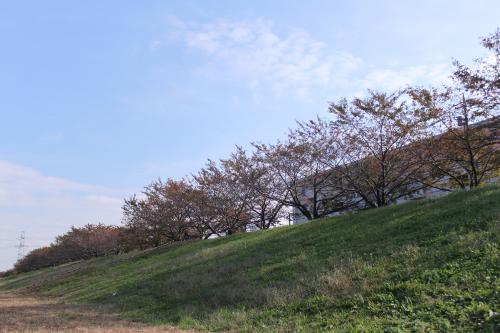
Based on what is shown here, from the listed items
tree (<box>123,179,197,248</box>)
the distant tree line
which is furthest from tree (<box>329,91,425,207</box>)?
tree (<box>123,179,197,248</box>)

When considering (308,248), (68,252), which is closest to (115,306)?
(308,248)

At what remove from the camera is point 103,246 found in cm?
5356

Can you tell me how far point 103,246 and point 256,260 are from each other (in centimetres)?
4318

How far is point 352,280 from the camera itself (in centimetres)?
951

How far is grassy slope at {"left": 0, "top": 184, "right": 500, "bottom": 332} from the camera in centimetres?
733

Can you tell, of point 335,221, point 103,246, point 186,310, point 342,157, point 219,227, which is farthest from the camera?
point 103,246

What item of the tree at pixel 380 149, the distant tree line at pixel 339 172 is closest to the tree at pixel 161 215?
the distant tree line at pixel 339 172

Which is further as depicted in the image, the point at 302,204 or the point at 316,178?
the point at 302,204

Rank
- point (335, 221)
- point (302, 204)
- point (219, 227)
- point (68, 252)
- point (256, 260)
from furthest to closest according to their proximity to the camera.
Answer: point (68, 252)
point (219, 227)
point (302, 204)
point (335, 221)
point (256, 260)

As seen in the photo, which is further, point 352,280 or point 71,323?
point 71,323

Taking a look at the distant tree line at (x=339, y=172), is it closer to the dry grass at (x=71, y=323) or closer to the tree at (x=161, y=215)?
the tree at (x=161, y=215)

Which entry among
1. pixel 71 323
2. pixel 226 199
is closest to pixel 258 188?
→ pixel 226 199

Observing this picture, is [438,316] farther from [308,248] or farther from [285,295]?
[308,248]

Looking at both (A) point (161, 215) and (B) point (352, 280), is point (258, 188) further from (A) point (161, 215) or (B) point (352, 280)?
(B) point (352, 280)
